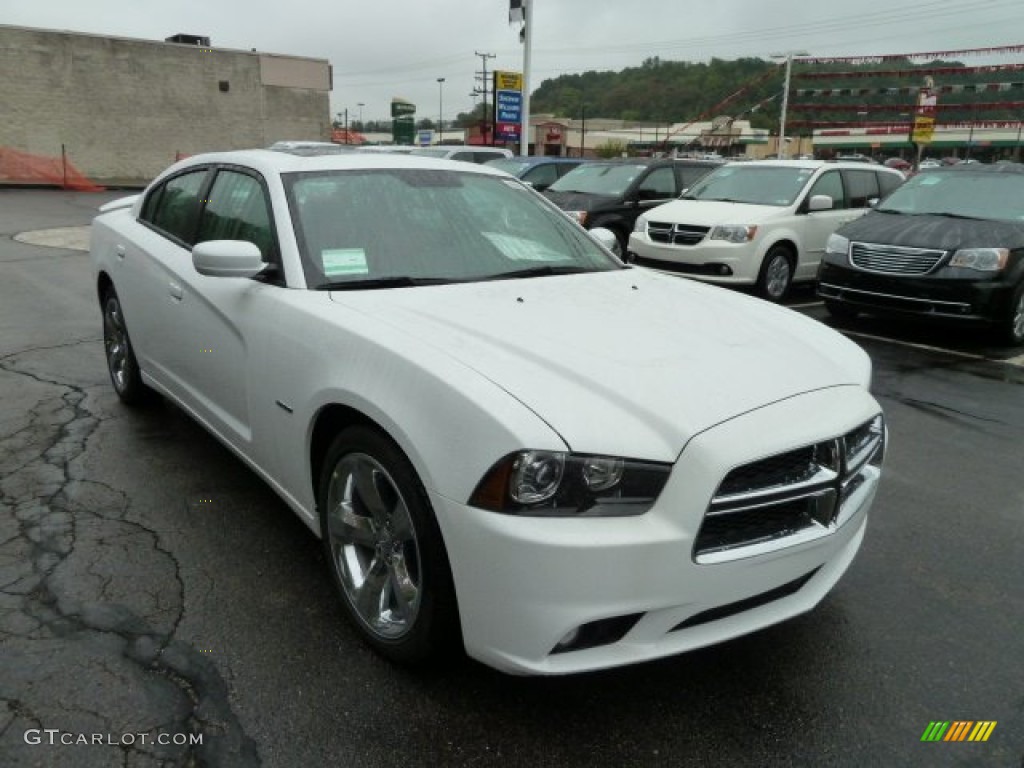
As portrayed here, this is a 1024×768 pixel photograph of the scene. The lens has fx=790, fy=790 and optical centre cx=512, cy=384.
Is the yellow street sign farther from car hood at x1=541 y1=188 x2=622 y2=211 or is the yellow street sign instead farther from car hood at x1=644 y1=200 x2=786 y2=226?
car hood at x1=644 y1=200 x2=786 y2=226

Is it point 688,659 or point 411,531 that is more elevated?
point 411,531

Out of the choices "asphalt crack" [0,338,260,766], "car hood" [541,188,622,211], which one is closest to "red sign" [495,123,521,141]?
"car hood" [541,188,622,211]

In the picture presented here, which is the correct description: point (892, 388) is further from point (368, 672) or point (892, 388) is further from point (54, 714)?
point (54, 714)

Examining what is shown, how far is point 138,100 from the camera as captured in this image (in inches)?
1171

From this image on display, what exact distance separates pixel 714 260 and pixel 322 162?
6402mm

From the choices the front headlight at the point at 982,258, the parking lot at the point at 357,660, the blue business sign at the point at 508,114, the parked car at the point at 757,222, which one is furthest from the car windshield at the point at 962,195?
the blue business sign at the point at 508,114

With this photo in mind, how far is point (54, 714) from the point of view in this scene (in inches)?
90.0

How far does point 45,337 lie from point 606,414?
6.30 meters

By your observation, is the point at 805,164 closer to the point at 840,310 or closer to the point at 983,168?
the point at 983,168

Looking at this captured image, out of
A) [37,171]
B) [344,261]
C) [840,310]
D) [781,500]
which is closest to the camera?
[781,500]

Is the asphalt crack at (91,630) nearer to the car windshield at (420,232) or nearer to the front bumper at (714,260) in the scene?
the car windshield at (420,232)

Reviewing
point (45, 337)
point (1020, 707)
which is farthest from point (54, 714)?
point (45, 337)

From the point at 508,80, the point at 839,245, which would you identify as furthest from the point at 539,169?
the point at 508,80

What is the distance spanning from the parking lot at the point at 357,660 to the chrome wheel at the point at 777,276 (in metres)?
5.38
